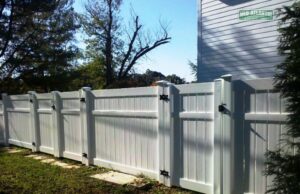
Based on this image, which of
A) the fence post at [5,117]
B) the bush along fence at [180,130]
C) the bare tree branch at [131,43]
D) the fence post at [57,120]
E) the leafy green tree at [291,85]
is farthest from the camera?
the bare tree branch at [131,43]

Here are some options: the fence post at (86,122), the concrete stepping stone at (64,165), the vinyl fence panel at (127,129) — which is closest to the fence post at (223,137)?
the vinyl fence panel at (127,129)

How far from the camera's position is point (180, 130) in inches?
231

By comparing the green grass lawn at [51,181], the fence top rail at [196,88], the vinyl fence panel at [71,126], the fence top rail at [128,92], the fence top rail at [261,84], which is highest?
the fence top rail at [261,84]

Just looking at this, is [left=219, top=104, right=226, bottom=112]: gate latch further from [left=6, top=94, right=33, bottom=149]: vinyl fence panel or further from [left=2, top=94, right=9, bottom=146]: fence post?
[left=2, top=94, right=9, bottom=146]: fence post

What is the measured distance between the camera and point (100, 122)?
7.76m

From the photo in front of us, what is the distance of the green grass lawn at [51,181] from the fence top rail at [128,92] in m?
1.39

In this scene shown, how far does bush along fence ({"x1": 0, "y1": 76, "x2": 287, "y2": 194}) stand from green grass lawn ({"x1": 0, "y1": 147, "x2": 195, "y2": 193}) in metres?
0.43

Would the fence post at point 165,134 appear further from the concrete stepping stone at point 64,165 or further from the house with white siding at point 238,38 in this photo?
the house with white siding at point 238,38

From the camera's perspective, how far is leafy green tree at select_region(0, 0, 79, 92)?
60.1 feet

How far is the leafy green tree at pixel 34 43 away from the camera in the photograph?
60.1 feet

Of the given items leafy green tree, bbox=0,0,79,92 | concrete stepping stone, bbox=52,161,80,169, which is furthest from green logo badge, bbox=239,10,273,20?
leafy green tree, bbox=0,0,79,92

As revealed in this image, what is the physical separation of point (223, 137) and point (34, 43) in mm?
16122

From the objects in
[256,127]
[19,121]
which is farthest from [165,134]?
[19,121]

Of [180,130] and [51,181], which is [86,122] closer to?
[51,181]
